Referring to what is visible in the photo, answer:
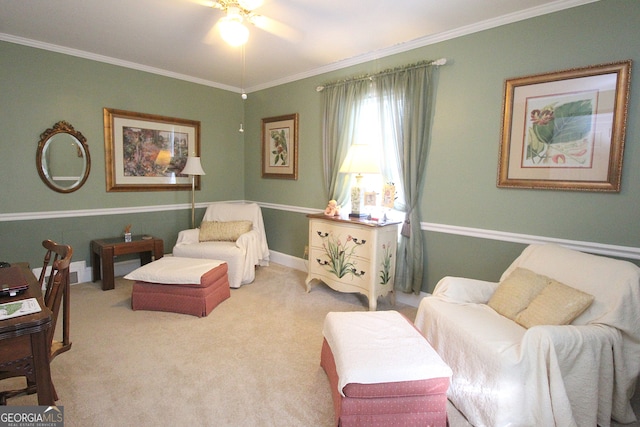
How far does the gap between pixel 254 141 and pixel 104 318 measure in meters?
3.08

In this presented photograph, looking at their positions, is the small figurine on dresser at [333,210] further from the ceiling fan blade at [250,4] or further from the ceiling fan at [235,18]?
the ceiling fan blade at [250,4]

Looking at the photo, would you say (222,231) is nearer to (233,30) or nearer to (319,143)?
(319,143)

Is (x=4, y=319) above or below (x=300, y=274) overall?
above

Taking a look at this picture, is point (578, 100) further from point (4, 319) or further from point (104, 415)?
point (104, 415)

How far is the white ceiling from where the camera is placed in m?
2.60

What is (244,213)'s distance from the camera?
456 cm

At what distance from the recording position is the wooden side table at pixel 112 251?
3.69m

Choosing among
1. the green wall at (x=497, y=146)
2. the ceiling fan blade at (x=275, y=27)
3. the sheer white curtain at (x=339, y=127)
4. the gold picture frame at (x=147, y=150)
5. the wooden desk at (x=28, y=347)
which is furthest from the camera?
the gold picture frame at (x=147, y=150)

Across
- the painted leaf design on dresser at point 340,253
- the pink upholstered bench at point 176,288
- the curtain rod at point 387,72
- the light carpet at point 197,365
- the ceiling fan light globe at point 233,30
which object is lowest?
the light carpet at point 197,365

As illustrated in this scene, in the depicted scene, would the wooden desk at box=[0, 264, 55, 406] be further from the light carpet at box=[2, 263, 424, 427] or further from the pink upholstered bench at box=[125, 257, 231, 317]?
the pink upholstered bench at box=[125, 257, 231, 317]

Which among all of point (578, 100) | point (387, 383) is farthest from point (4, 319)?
point (578, 100)

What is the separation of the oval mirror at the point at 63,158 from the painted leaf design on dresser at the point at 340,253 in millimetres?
2785

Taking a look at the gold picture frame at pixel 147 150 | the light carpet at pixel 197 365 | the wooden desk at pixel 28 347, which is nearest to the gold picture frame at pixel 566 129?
the light carpet at pixel 197 365

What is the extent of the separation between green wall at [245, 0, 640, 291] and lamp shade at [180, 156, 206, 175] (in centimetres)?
223
